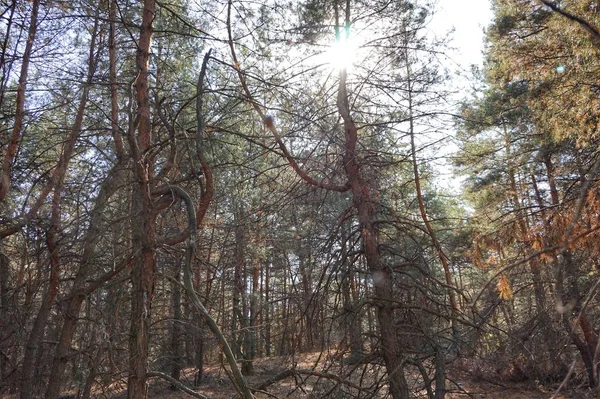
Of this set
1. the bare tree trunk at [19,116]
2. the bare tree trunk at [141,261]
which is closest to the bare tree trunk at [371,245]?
the bare tree trunk at [141,261]

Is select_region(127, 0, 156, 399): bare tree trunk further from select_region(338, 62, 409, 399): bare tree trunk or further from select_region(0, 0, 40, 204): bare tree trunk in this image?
select_region(338, 62, 409, 399): bare tree trunk

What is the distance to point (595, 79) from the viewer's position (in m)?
5.14

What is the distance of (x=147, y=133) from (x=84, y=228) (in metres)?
1.11

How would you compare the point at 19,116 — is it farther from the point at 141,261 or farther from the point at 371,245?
the point at 371,245

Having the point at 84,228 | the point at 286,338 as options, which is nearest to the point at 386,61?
the point at 286,338

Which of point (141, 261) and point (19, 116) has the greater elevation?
point (19, 116)

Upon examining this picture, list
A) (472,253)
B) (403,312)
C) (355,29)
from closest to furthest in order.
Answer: (403,312) < (355,29) < (472,253)

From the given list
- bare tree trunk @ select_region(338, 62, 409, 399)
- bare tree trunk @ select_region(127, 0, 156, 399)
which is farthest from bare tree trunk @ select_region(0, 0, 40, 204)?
bare tree trunk @ select_region(338, 62, 409, 399)

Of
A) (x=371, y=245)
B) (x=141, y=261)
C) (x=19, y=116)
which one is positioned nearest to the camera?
(x=141, y=261)

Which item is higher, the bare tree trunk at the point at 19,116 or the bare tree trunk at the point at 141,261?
the bare tree trunk at the point at 19,116

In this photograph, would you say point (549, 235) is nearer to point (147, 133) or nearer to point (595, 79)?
point (595, 79)

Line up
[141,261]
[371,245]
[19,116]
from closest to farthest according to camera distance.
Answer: [141,261], [19,116], [371,245]

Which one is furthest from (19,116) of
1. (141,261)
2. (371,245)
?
(371,245)

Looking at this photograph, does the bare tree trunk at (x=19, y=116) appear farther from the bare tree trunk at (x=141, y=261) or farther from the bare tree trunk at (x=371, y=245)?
the bare tree trunk at (x=371, y=245)
